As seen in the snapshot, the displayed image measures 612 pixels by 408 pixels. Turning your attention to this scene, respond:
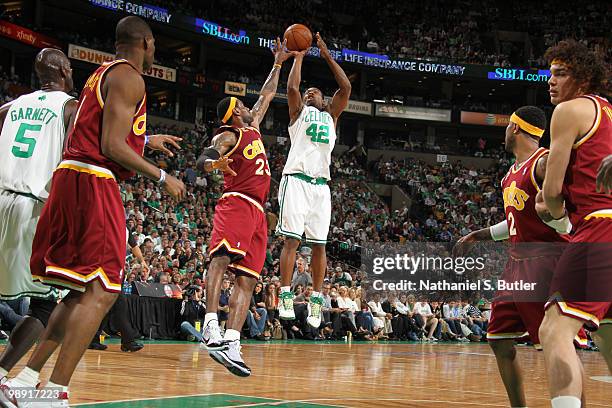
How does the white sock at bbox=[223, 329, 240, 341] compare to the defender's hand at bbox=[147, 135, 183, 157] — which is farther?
the white sock at bbox=[223, 329, 240, 341]

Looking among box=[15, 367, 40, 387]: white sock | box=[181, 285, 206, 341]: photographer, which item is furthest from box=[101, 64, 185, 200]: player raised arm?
box=[181, 285, 206, 341]: photographer

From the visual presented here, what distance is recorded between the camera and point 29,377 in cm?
404

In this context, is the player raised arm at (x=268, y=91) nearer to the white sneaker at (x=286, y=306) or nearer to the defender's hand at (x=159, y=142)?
the white sneaker at (x=286, y=306)

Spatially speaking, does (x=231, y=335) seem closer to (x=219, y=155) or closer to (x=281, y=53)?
(x=219, y=155)

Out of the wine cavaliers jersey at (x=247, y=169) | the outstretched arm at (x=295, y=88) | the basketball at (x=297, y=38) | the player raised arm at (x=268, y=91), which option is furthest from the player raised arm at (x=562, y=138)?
the basketball at (x=297, y=38)

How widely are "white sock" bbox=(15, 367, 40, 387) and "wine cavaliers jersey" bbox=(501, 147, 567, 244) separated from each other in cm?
302

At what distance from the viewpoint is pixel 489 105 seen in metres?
40.1

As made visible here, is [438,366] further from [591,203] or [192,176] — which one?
[192,176]

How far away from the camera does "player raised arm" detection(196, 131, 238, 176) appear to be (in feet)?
21.6

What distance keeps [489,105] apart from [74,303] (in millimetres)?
38124

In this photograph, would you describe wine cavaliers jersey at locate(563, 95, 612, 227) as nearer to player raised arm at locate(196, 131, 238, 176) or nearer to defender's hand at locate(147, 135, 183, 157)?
defender's hand at locate(147, 135, 183, 157)

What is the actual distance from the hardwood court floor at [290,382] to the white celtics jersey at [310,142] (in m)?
2.18

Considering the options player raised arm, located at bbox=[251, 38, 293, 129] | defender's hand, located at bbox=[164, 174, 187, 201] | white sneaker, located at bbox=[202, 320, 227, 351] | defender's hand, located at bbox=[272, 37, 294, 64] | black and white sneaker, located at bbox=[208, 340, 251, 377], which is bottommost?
black and white sneaker, located at bbox=[208, 340, 251, 377]

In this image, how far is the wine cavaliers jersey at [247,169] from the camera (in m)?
7.23
